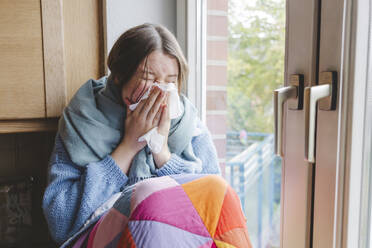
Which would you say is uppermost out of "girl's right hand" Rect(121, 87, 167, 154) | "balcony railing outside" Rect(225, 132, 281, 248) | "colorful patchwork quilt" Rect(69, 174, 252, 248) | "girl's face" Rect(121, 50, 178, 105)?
"girl's face" Rect(121, 50, 178, 105)

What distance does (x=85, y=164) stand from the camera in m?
0.94

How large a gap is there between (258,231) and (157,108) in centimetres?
67

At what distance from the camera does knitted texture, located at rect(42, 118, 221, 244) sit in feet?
2.90

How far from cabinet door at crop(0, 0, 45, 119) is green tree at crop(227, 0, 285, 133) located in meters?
0.63

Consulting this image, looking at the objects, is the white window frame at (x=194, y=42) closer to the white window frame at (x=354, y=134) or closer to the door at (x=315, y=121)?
the door at (x=315, y=121)

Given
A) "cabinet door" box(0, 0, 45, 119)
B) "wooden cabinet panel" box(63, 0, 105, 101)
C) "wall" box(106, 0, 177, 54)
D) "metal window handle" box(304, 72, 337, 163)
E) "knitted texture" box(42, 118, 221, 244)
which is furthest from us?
"wall" box(106, 0, 177, 54)

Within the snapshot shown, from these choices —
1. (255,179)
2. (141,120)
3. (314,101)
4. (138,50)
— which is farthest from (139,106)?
(255,179)

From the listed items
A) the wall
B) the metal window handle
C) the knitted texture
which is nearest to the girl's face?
the knitted texture

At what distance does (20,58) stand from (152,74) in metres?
0.42

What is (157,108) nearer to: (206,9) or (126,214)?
(126,214)

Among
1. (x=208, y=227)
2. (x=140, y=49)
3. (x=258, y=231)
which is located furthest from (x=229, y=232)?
(x=258, y=231)

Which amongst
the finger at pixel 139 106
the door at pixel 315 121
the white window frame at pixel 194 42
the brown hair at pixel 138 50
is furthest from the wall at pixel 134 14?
the door at pixel 315 121

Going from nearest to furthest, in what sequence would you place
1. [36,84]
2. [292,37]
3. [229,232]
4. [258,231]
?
[229,232] → [292,37] → [36,84] → [258,231]

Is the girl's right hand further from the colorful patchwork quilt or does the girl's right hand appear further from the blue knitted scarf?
the colorful patchwork quilt
